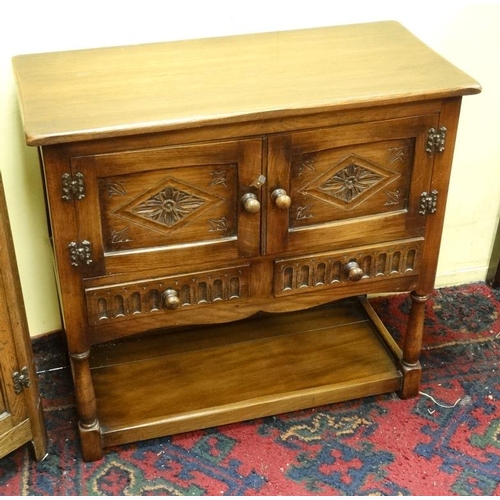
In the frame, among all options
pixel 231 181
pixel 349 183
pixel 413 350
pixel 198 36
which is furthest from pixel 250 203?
pixel 413 350

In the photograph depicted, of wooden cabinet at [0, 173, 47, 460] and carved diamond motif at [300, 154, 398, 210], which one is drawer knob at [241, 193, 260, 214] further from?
wooden cabinet at [0, 173, 47, 460]

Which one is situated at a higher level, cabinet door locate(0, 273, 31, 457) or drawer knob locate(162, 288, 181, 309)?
drawer knob locate(162, 288, 181, 309)

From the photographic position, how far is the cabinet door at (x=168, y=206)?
1.44 m

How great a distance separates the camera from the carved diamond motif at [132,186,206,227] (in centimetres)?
149

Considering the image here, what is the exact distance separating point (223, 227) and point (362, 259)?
1.06 feet

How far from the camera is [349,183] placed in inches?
62.6

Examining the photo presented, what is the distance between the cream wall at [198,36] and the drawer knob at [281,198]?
0.50 metres

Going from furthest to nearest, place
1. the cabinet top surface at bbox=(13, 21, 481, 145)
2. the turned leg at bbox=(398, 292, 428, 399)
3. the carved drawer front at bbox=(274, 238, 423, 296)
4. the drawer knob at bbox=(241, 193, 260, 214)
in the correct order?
1. the turned leg at bbox=(398, 292, 428, 399)
2. the carved drawer front at bbox=(274, 238, 423, 296)
3. the drawer knob at bbox=(241, 193, 260, 214)
4. the cabinet top surface at bbox=(13, 21, 481, 145)

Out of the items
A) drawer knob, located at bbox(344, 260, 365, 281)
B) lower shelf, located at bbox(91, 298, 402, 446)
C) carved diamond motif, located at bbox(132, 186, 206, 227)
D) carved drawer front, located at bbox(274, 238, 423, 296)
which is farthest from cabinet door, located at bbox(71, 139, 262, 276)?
lower shelf, located at bbox(91, 298, 402, 446)

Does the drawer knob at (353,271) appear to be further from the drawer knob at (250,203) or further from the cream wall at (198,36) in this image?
the cream wall at (198,36)

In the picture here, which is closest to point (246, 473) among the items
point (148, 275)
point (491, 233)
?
point (148, 275)

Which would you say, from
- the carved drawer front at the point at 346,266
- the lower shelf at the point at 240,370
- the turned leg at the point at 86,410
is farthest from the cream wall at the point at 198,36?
the carved drawer front at the point at 346,266

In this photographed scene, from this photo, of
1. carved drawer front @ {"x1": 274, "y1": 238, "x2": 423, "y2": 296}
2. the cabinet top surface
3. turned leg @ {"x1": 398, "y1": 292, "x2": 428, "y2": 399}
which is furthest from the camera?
turned leg @ {"x1": 398, "y1": 292, "x2": 428, "y2": 399}

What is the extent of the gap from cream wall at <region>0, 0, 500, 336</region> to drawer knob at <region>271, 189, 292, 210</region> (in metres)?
0.50
